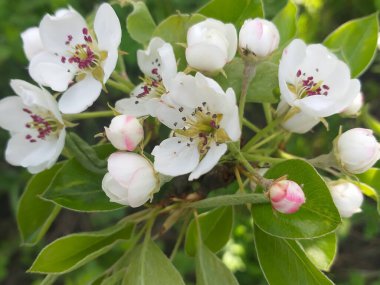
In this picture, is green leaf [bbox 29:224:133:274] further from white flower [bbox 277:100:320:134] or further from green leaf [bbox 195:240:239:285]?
white flower [bbox 277:100:320:134]

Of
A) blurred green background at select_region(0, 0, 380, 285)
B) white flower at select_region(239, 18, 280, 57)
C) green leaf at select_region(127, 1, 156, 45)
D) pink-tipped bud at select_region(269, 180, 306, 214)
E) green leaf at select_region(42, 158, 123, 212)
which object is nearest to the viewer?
pink-tipped bud at select_region(269, 180, 306, 214)

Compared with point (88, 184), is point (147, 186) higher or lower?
higher

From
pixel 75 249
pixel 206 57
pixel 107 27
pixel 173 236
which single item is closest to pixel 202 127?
pixel 206 57

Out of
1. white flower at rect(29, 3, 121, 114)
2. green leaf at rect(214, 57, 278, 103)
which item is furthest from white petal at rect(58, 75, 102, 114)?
green leaf at rect(214, 57, 278, 103)

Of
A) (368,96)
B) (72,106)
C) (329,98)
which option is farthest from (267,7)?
(368,96)

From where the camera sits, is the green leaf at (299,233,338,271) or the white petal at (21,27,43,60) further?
the white petal at (21,27,43,60)

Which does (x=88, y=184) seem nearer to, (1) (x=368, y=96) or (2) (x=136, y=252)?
(2) (x=136, y=252)
